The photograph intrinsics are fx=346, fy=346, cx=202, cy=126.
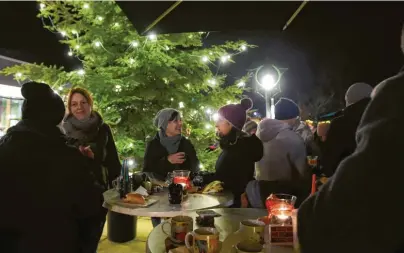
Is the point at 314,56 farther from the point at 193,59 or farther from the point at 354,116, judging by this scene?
the point at 354,116

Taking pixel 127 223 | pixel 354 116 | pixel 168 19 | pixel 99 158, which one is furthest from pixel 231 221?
pixel 127 223

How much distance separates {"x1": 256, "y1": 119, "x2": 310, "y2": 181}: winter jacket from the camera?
3.09 meters

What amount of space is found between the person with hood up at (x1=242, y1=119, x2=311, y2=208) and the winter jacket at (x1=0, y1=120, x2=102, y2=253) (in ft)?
4.76

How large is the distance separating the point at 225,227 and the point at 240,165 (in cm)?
135

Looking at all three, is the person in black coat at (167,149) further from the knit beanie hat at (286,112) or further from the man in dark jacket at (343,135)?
the man in dark jacket at (343,135)

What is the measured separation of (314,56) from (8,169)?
573 inches

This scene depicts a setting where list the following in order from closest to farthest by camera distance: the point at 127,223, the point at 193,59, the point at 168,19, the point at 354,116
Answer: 1. the point at 354,116
2. the point at 168,19
3. the point at 127,223
4. the point at 193,59

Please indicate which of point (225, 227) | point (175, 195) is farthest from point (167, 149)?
point (225, 227)

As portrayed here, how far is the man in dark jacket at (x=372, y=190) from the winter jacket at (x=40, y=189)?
62.6 inches

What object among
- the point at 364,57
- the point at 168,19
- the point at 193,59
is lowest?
the point at 168,19

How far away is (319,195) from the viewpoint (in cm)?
97

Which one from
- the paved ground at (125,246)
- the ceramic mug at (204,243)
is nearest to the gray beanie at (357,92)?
the ceramic mug at (204,243)

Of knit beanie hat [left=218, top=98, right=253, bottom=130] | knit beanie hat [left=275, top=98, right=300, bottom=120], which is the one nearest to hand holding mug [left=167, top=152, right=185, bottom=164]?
knit beanie hat [left=218, top=98, right=253, bottom=130]

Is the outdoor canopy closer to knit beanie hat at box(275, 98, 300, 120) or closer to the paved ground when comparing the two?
knit beanie hat at box(275, 98, 300, 120)
